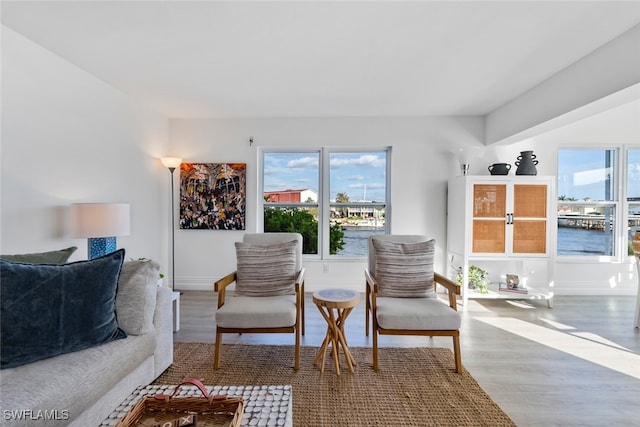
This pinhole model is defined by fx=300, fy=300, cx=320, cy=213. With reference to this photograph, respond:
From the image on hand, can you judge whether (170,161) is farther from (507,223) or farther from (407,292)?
(507,223)

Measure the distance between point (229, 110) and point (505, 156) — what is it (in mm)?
3673

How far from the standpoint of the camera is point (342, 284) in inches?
163

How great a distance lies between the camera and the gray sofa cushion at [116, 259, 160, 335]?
1.71 metres

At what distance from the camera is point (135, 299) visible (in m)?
1.73

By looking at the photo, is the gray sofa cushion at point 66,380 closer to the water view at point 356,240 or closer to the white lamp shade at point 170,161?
the white lamp shade at point 170,161

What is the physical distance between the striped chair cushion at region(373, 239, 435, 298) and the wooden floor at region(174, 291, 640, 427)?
48cm

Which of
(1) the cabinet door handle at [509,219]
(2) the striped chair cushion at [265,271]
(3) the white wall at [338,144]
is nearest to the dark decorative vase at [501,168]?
(3) the white wall at [338,144]

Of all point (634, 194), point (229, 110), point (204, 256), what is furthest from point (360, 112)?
point (634, 194)

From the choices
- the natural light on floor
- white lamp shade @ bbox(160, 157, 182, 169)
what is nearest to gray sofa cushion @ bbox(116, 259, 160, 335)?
white lamp shade @ bbox(160, 157, 182, 169)

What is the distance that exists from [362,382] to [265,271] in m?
1.12

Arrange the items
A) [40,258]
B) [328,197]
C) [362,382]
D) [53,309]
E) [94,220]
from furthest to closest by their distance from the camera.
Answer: [328,197] < [94,220] < [362,382] < [40,258] < [53,309]

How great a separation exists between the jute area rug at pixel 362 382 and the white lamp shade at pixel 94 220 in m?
1.11

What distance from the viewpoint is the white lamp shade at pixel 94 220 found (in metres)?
2.36

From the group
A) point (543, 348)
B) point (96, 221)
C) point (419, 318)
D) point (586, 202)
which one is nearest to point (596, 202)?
point (586, 202)
